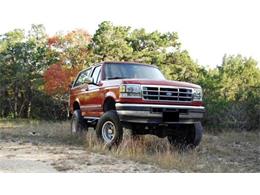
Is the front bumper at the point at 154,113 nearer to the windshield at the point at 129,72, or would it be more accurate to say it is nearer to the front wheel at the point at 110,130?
the front wheel at the point at 110,130

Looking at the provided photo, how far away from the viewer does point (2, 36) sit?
16359mm

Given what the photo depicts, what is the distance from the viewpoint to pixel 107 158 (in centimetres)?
635

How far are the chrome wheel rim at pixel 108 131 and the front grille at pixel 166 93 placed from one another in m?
0.81

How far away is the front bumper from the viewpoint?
266 inches

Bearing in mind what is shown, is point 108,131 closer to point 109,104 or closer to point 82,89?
point 109,104

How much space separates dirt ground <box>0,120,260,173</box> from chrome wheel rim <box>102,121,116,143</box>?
0.35m

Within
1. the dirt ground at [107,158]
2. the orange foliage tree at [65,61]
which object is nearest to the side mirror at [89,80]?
the dirt ground at [107,158]

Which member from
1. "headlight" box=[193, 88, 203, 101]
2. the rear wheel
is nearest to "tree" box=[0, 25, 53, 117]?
the rear wheel

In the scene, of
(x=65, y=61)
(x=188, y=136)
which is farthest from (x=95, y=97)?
(x=65, y=61)

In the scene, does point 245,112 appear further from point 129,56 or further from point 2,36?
point 2,36

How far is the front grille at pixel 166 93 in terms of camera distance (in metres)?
6.85

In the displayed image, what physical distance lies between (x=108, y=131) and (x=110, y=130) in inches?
1.9
